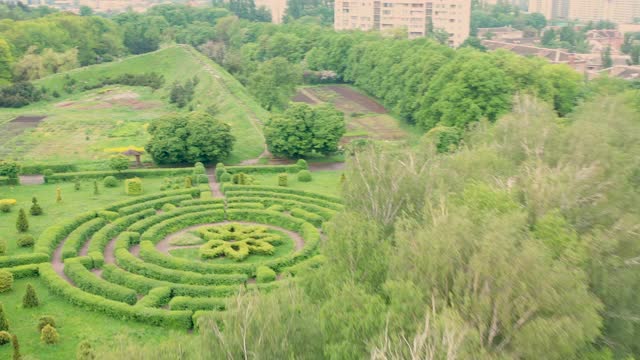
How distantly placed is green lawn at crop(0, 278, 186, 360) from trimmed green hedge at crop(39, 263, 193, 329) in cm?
27

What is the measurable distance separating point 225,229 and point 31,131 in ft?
119

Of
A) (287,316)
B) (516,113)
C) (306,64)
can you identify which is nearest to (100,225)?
(287,316)

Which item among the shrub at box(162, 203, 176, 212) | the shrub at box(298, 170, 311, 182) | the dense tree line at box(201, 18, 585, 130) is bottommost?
the shrub at box(298, 170, 311, 182)

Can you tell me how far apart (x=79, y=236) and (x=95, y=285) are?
24.2ft

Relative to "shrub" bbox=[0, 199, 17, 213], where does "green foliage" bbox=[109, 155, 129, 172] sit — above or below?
above

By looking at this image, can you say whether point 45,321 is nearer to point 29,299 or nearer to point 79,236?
point 29,299

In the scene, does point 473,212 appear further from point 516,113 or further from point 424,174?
point 516,113

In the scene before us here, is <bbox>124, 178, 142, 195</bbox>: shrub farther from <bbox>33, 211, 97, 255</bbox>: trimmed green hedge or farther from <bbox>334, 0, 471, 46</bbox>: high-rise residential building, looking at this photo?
<bbox>334, 0, 471, 46</bbox>: high-rise residential building

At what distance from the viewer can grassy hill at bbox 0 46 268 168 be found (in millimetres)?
62094

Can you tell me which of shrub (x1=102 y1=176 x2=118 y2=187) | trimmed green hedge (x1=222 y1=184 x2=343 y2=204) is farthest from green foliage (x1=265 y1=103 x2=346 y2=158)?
shrub (x1=102 y1=176 x2=118 y2=187)

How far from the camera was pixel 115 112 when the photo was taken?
77250mm

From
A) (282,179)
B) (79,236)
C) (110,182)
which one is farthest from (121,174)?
(79,236)

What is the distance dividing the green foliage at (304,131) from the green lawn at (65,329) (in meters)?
29.3

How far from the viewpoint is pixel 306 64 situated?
108 metres
